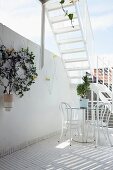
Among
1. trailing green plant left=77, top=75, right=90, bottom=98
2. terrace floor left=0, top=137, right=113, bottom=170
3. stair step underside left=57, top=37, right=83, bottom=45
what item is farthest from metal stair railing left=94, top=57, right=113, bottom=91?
terrace floor left=0, top=137, right=113, bottom=170

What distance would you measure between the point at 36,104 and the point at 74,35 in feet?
6.78

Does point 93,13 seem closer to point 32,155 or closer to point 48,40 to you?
point 48,40

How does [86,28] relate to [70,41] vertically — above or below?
above

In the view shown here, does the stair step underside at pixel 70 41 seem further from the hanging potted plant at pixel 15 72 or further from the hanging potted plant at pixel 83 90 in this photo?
the hanging potted plant at pixel 15 72

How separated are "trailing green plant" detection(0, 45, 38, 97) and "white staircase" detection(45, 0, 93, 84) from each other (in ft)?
4.98

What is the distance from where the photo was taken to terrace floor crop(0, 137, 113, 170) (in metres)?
3.54

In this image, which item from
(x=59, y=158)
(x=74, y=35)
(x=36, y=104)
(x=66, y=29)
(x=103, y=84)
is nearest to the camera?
(x=59, y=158)

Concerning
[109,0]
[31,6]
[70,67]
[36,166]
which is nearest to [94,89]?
[70,67]

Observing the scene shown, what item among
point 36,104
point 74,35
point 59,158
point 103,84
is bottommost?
point 59,158

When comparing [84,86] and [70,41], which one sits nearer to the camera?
[84,86]

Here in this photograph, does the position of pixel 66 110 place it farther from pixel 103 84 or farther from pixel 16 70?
pixel 16 70

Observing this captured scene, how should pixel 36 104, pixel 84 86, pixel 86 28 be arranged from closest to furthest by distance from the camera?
1. pixel 36 104
2. pixel 84 86
3. pixel 86 28

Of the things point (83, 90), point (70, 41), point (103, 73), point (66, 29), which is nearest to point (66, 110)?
point (83, 90)

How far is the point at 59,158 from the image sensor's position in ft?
13.1
